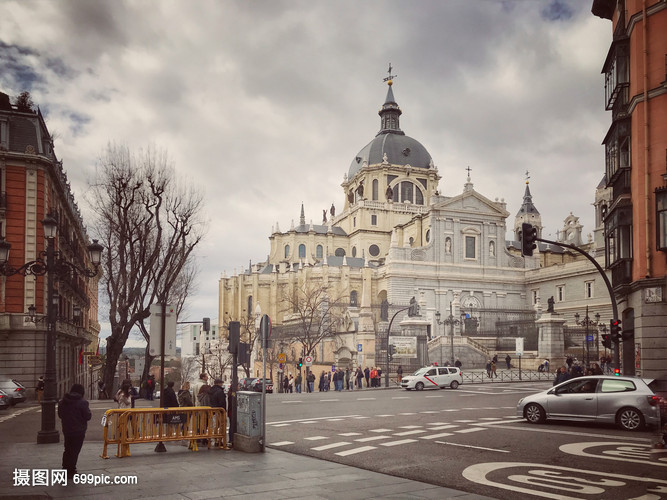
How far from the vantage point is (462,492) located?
8.72 metres

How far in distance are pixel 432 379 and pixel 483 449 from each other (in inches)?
866

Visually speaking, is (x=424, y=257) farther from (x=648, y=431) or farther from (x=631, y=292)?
(x=648, y=431)

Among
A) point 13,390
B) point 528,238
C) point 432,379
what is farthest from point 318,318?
point 528,238

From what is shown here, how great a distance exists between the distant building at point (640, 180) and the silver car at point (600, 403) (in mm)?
4206

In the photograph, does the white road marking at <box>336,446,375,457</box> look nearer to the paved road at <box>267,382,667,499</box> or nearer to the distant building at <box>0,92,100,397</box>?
the paved road at <box>267,382,667,499</box>

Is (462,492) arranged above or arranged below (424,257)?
below

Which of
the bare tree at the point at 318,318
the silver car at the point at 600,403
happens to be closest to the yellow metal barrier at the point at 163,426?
the silver car at the point at 600,403

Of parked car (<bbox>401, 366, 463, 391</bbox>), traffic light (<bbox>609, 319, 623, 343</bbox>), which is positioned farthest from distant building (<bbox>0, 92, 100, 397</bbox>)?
traffic light (<bbox>609, 319, 623, 343</bbox>)

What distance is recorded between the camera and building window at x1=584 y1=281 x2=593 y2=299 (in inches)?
2758

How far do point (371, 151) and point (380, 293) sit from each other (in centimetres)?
2784

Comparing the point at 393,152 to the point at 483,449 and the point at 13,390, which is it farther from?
the point at 483,449

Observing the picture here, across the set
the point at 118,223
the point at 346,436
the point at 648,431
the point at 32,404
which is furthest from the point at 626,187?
the point at 32,404

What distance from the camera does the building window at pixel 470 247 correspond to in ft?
257

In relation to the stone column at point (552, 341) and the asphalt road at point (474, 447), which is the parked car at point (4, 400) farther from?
the stone column at point (552, 341)
